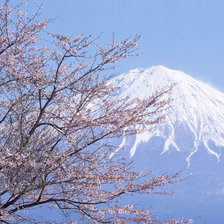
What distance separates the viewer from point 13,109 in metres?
5.64

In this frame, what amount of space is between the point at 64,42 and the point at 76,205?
2376mm

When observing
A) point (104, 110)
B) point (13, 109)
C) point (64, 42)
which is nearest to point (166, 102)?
point (104, 110)

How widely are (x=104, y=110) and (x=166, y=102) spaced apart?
3.13 feet

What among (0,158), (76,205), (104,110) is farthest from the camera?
(104,110)

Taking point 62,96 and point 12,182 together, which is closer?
point 12,182

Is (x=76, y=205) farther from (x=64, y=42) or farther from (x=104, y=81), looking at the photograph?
(x=64, y=42)

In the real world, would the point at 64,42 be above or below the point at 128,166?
above

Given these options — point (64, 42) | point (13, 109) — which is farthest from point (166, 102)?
point (13, 109)

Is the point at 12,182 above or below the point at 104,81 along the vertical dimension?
below

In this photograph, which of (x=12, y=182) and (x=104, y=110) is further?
(x=104, y=110)

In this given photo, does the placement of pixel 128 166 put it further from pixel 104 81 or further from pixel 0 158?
pixel 0 158

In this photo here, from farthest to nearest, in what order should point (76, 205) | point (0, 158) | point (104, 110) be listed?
point (104, 110) < point (76, 205) < point (0, 158)

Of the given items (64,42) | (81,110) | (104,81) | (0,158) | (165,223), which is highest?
(64,42)

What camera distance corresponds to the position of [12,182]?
4863 millimetres
